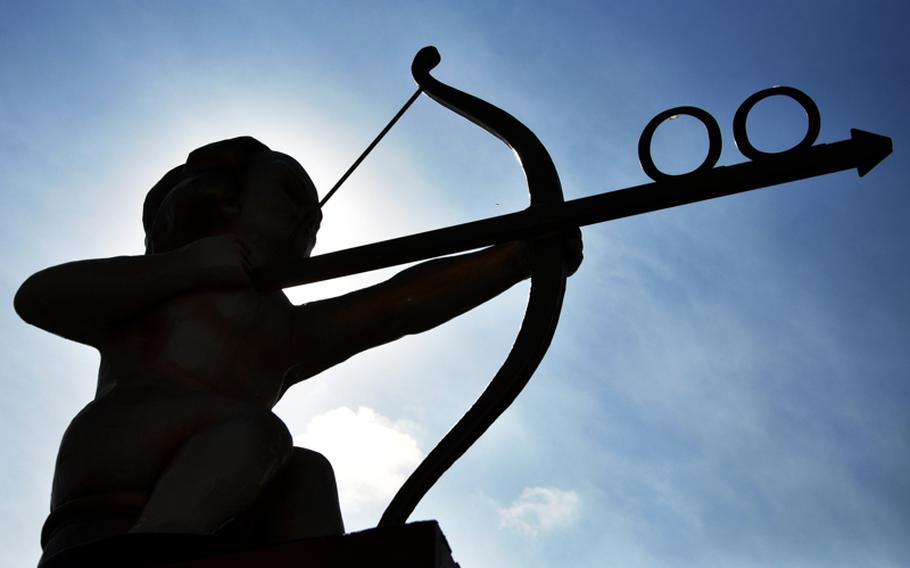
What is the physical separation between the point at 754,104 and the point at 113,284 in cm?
151

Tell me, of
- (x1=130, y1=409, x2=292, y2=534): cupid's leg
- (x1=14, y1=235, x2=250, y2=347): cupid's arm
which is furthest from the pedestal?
(x1=14, y1=235, x2=250, y2=347): cupid's arm

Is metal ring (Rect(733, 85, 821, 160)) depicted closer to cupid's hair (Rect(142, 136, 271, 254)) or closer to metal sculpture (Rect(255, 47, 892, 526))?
metal sculpture (Rect(255, 47, 892, 526))

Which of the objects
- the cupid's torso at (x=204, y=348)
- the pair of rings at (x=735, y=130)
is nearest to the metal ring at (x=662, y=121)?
the pair of rings at (x=735, y=130)

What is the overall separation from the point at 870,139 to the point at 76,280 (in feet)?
5.90

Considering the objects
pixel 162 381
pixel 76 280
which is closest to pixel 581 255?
pixel 162 381

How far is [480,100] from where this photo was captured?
116 inches

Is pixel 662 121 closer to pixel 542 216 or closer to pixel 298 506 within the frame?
pixel 542 216

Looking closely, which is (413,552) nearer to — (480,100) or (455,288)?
(455,288)

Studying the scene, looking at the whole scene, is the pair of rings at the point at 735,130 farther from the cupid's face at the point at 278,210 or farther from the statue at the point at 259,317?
the cupid's face at the point at 278,210

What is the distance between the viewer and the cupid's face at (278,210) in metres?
3.08

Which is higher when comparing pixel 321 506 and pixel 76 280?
pixel 76 280

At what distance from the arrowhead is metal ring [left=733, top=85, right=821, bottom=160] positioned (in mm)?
94

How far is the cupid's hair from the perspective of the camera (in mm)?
3125

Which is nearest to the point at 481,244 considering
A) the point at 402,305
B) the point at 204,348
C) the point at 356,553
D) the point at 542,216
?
the point at 542,216
